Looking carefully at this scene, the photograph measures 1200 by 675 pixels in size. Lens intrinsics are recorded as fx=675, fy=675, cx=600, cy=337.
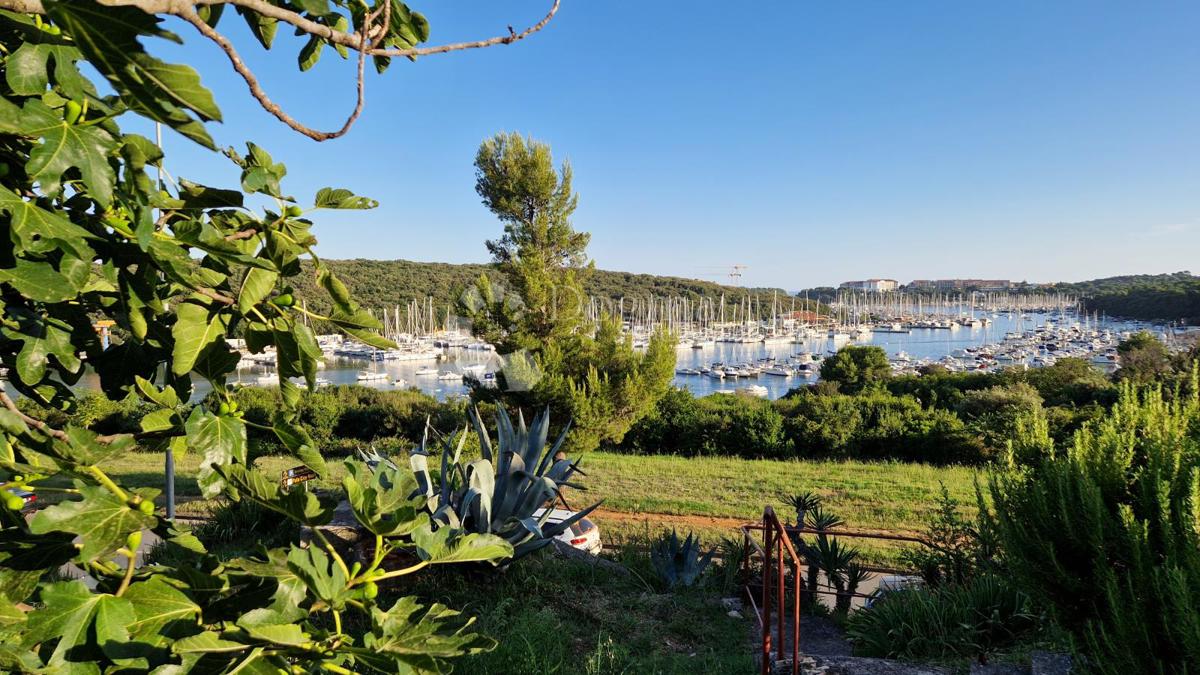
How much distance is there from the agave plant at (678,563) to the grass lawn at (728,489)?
292 centimetres

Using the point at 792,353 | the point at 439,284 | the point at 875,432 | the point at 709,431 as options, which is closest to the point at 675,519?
the point at 709,431

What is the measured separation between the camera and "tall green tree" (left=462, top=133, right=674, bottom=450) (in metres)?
16.3

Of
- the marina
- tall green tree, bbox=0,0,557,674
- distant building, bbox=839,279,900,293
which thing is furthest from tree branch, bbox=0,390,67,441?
distant building, bbox=839,279,900,293

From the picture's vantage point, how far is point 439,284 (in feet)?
169

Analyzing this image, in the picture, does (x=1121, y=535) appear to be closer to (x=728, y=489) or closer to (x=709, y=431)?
(x=728, y=489)

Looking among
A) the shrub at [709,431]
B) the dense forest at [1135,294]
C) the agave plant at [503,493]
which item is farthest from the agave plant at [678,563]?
the dense forest at [1135,294]

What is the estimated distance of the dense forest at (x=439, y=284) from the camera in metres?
46.9

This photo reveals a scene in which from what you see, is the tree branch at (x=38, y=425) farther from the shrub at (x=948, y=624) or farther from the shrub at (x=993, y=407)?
the shrub at (x=993, y=407)

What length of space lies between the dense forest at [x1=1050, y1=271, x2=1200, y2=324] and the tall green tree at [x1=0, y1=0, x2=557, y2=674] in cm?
9016

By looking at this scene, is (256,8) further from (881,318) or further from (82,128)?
(881,318)

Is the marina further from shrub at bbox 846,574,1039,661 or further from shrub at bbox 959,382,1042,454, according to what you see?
shrub at bbox 846,574,1039,661

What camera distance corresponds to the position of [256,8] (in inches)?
32.8

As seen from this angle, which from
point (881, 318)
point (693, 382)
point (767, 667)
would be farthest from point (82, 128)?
point (881, 318)

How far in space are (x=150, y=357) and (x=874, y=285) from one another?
5866 inches
